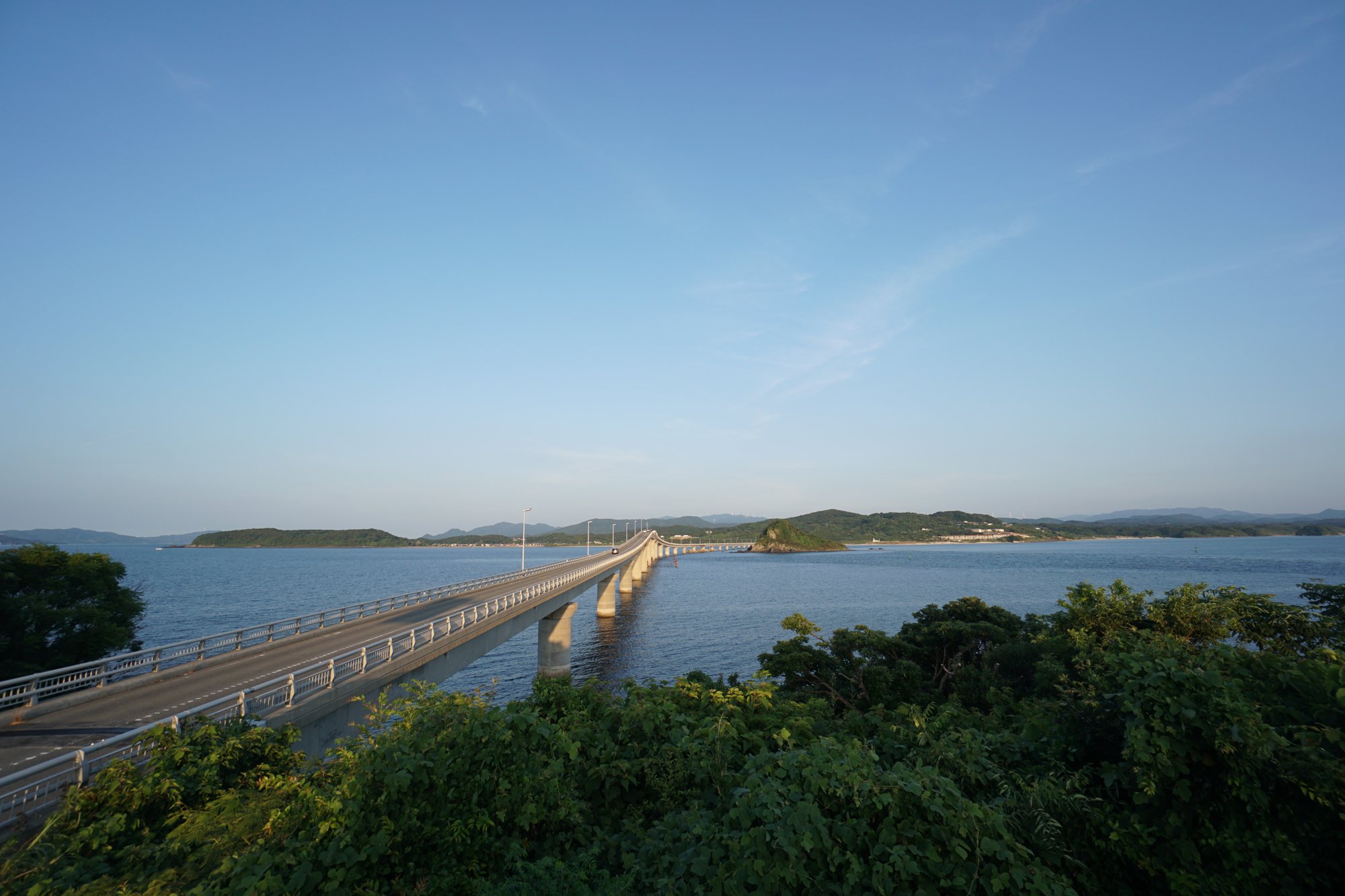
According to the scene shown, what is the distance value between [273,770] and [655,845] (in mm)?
5517

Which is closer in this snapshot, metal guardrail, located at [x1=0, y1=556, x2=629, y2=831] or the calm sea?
metal guardrail, located at [x1=0, y1=556, x2=629, y2=831]

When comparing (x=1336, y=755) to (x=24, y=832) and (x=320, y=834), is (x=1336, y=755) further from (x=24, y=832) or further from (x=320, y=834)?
(x=24, y=832)

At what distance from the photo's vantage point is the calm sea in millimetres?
43375

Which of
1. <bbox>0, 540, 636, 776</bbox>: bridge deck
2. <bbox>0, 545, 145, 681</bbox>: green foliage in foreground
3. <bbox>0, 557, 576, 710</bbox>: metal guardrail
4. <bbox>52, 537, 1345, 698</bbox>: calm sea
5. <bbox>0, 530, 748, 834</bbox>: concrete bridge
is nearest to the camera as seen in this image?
<bbox>0, 530, 748, 834</bbox>: concrete bridge

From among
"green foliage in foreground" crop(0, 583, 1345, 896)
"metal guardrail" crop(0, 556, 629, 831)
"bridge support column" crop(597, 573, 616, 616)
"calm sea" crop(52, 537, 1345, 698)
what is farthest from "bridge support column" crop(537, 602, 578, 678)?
"green foliage in foreground" crop(0, 583, 1345, 896)

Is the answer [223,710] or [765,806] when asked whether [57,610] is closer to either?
[223,710]

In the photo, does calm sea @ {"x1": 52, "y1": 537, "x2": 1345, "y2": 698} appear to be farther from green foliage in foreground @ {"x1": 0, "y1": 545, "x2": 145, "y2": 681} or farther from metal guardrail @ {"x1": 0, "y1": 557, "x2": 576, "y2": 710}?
green foliage in foreground @ {"x1": 0, "y1": 545, "x2": 145, "y2": 681}

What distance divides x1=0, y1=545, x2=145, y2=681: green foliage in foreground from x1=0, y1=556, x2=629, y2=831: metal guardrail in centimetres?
1772

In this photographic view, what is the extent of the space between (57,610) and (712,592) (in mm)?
68204

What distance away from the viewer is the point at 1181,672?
A: 5812 mm

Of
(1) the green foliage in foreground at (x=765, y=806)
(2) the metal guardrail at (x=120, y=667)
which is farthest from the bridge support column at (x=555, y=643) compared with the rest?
(1) the green foliage in foreground at (x=765, y=806)

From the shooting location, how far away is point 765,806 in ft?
17.2

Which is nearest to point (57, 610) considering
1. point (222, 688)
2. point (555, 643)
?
point (222, 688)

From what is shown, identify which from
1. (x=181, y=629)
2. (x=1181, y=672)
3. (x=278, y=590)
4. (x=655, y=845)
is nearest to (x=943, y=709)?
(x=1181, y=672)
